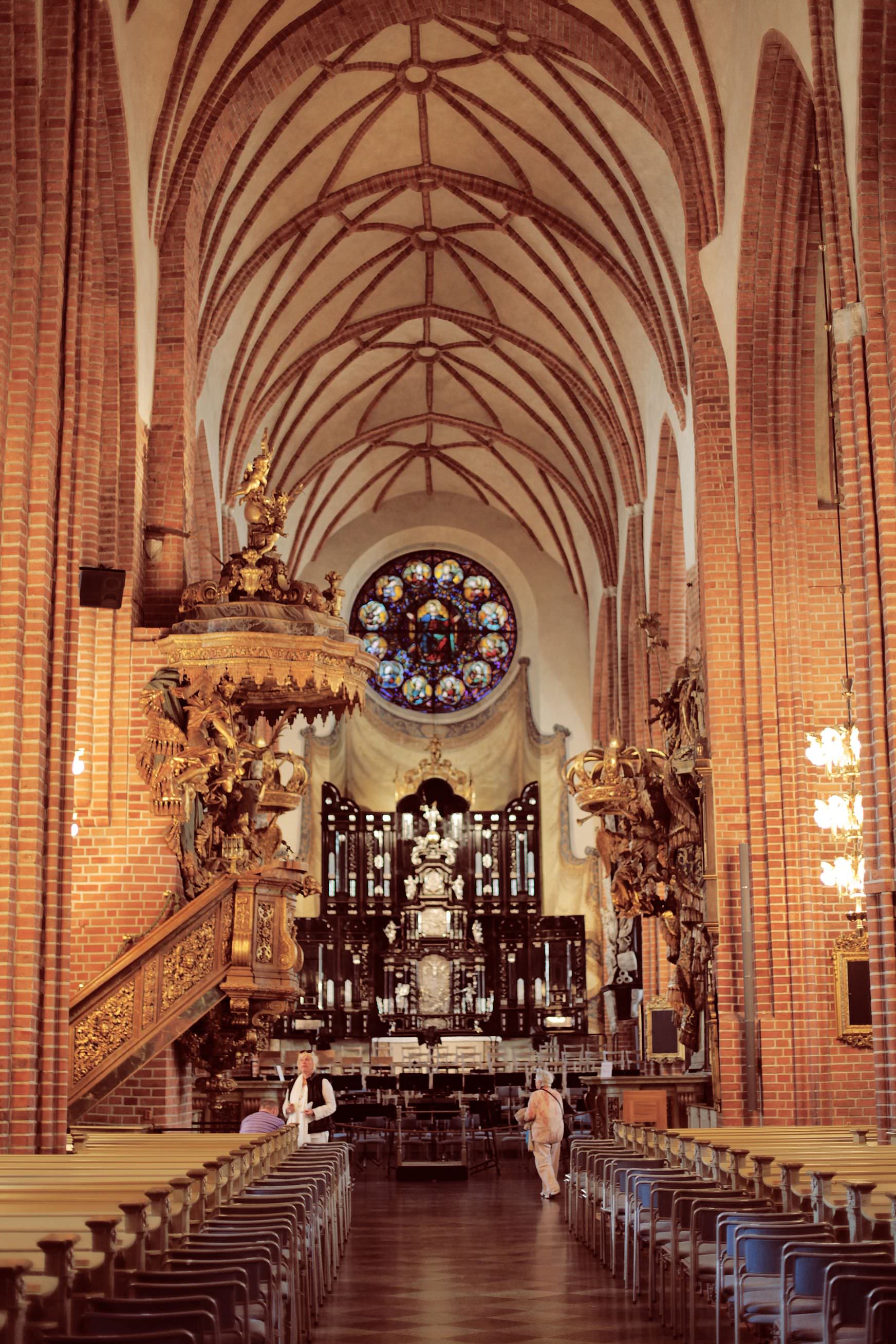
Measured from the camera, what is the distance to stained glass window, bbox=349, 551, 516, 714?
33125 millimetres

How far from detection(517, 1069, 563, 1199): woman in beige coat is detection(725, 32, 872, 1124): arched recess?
1859 mm

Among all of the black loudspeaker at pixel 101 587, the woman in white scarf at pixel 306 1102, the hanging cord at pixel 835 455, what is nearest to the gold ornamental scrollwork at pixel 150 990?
the woman in white scarf at pixel 306 1102

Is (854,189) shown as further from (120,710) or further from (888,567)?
(120,710)

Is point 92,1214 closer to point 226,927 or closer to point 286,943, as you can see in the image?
point 226,927

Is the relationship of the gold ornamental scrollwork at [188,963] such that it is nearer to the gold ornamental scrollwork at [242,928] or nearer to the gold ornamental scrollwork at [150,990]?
the gold ornamental scrollwork at [150,990]

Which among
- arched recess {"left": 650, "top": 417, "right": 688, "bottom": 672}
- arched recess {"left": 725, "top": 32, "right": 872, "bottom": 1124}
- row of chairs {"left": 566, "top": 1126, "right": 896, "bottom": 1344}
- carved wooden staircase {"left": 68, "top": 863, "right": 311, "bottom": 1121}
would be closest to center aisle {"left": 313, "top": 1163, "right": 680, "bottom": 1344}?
row of chairs {"left": 566, "top": 1126, "right": 896, "bottom": 1344}

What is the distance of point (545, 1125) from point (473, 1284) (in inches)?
241

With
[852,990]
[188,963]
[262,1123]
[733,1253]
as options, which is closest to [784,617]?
[852,990]

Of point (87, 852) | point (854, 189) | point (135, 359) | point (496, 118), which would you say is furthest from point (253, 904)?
point (496, 118)

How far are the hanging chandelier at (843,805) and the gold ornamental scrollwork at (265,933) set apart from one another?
16.2 feet

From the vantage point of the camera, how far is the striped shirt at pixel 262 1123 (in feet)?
38.0

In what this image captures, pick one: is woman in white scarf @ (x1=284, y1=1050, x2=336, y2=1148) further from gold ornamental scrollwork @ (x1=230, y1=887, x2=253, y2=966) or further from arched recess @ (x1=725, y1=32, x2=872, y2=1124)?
arched recess @ (x1=725, y1=32, x2=872, y2=1124)

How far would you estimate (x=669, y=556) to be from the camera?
22.3m

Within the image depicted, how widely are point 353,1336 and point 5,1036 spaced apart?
359cm
